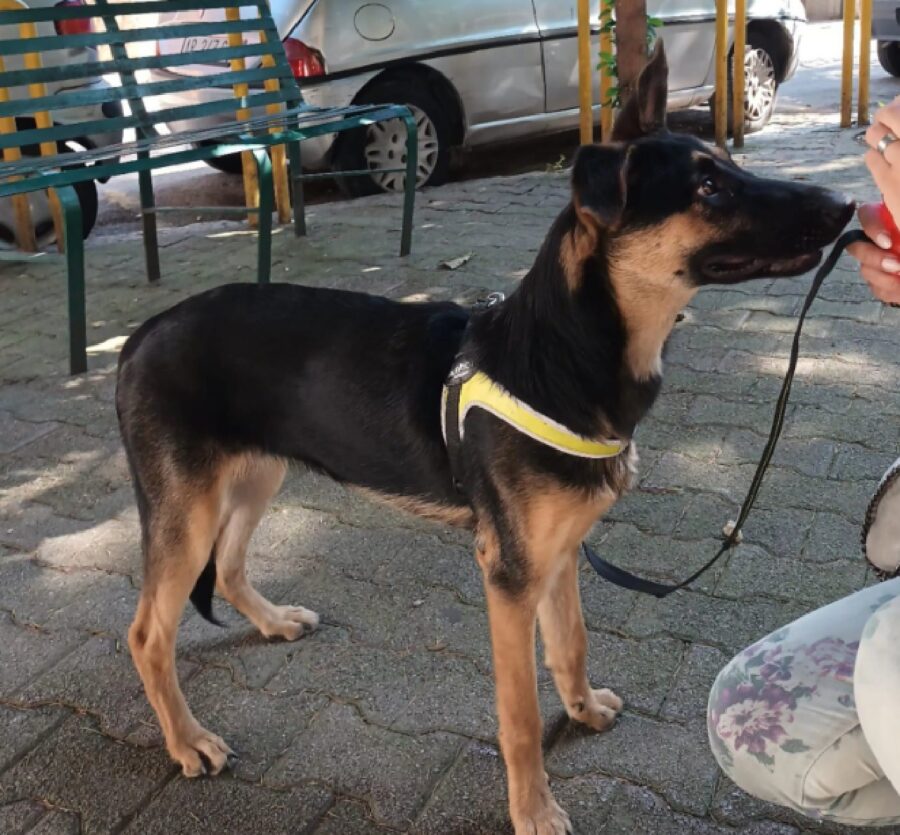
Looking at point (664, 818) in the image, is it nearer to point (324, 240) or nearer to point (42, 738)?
point (42, 738)

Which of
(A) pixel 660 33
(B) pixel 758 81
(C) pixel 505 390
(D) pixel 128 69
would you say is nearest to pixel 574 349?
(C) pixel 505 390

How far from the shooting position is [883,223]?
1.78 m

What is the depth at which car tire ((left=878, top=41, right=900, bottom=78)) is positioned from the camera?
458 inches

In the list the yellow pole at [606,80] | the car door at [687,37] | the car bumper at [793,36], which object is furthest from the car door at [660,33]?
the yellow pole at [606,80]

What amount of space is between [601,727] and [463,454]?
0.86m

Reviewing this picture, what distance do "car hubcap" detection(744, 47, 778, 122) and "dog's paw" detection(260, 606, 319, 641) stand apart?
7.25 meters

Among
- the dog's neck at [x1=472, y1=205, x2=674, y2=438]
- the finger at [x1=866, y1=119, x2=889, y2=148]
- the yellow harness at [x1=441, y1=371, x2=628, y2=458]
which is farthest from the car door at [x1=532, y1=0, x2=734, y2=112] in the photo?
the finger at [x1=866, y1=119, x2=889, y2=148]

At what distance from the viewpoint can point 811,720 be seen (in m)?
1.73

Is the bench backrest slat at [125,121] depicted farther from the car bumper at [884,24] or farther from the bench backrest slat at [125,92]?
the car bumper at [884,24]

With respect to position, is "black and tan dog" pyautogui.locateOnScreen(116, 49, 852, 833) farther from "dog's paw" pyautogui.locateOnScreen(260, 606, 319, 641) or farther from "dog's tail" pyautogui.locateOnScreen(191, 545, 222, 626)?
"dog's paw" pyautogui.locateOnScreen(260, 606, 319, 641)

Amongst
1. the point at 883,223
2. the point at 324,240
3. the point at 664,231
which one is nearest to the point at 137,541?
the point at 664,231

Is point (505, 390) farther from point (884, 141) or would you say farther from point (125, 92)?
point (125, 92)

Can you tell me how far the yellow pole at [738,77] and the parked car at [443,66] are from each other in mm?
676

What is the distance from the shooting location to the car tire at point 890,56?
11633mm
